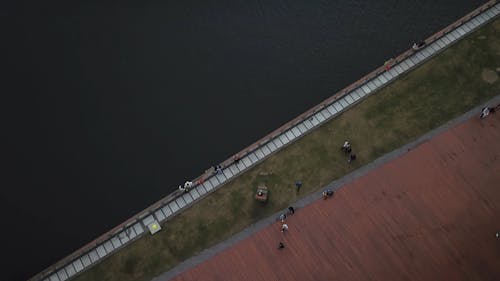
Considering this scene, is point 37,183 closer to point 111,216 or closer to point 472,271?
point 111,216

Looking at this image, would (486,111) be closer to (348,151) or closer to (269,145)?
(348,151)

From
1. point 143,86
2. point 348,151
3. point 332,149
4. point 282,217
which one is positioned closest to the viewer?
point 282,217

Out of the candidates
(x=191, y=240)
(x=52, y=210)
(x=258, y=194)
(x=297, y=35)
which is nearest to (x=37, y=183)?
(x=52, y=210)

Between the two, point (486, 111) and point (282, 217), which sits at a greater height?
point (282, 217)

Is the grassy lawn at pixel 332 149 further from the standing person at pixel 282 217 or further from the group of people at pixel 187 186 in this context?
the group of people at pixel 187 186

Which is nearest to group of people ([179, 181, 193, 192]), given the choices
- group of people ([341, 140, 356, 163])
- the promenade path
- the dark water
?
the dark water

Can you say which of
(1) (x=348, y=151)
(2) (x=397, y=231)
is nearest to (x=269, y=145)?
(1) (x=348, y=151)

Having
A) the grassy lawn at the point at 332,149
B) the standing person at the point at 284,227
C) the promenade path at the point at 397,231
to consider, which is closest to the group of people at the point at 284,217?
the standing person at the point at 284,227

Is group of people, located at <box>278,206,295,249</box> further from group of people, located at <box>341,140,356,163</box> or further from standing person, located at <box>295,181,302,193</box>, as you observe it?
group of people, located at <box>341,140,356,163</box>
